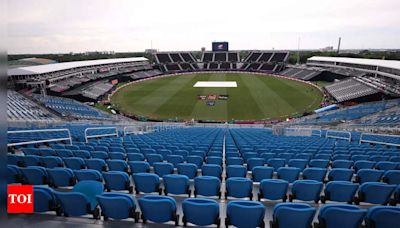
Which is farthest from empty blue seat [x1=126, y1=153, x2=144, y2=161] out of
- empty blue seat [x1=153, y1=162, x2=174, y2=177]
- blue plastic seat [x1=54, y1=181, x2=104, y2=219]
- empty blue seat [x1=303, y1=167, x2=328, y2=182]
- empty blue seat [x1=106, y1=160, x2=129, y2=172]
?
empty blue seat [x1=303, y1=167, x2=328, y2=182]

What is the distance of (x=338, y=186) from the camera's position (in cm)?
463

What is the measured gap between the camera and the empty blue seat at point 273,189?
4676 mm

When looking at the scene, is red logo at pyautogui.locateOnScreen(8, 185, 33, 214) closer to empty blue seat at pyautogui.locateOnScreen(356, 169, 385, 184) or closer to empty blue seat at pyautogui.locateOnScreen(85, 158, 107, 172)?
empty blue seat at pyautogui.locateOnScreen(85, 158, 107, 172)

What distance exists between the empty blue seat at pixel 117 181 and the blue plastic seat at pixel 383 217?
4.16 meters

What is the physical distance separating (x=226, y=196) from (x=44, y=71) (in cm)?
4731

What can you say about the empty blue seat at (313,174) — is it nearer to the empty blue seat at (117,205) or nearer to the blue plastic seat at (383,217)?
the blue plastic seat at (383,217)

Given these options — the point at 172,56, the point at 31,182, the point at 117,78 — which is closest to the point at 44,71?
the point at 117,78

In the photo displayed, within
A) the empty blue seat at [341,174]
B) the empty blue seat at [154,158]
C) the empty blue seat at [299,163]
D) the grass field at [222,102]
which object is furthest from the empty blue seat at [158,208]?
the grass field at [222,102]

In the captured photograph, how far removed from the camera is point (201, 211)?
3604 mm

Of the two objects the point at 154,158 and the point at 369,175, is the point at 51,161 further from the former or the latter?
the point at 369,175

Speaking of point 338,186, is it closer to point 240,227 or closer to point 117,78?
point 240,227

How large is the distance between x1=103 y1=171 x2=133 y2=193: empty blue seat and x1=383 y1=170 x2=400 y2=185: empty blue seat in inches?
219

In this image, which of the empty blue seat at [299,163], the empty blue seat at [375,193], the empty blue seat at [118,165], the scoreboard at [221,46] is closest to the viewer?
the empty blue seat at [375,193]

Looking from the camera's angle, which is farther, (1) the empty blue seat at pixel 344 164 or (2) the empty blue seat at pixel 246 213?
(1) the empty blue seat at pixel 344 164
